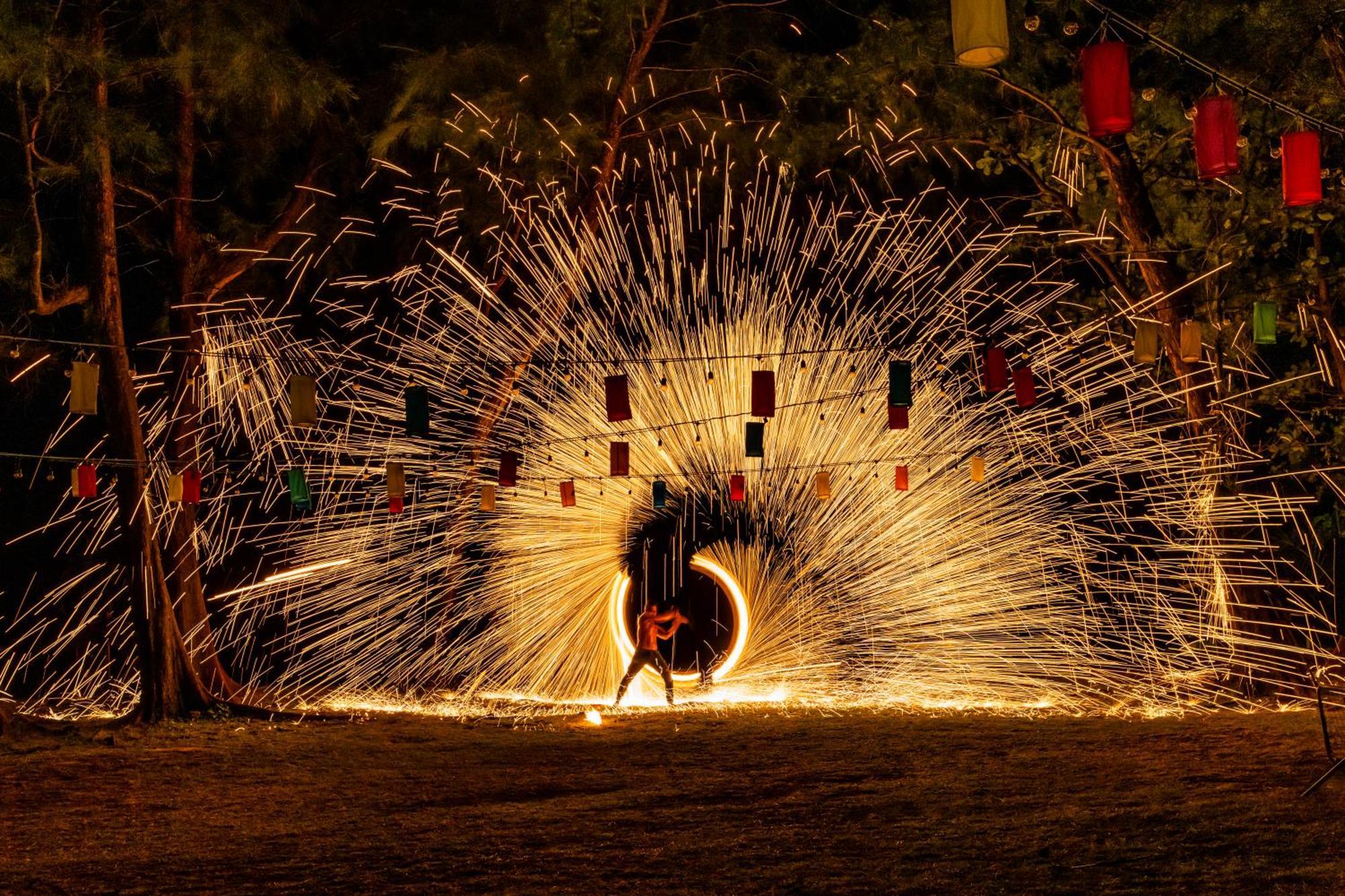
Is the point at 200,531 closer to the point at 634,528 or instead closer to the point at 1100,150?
the point at 634,528

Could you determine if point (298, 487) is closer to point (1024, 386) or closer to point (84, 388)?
point (84, 388)

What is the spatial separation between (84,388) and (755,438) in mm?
4779

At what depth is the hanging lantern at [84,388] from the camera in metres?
9.45

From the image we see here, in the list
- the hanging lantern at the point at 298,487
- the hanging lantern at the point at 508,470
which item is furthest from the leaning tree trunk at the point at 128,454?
the hanging lantern at the point at 508,470

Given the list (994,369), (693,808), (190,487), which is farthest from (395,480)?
(994,369)

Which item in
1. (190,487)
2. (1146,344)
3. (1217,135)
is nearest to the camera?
(1217,135)

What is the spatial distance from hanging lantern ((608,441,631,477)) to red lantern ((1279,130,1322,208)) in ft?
16.7

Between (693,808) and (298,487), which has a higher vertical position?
(298,487)

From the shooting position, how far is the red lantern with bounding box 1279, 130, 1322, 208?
7.09 meters

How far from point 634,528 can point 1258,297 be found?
613 centimetres

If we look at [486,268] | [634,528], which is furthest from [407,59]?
[634,528]

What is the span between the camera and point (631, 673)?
12.0 metres

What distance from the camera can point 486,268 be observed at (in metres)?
14.1

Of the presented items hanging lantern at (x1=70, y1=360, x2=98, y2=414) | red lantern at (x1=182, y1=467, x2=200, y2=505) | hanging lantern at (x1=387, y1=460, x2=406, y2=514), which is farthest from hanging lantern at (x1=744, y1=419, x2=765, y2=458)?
hanging lantern at (x1=70, y1=360, x2=98, y2=414)
